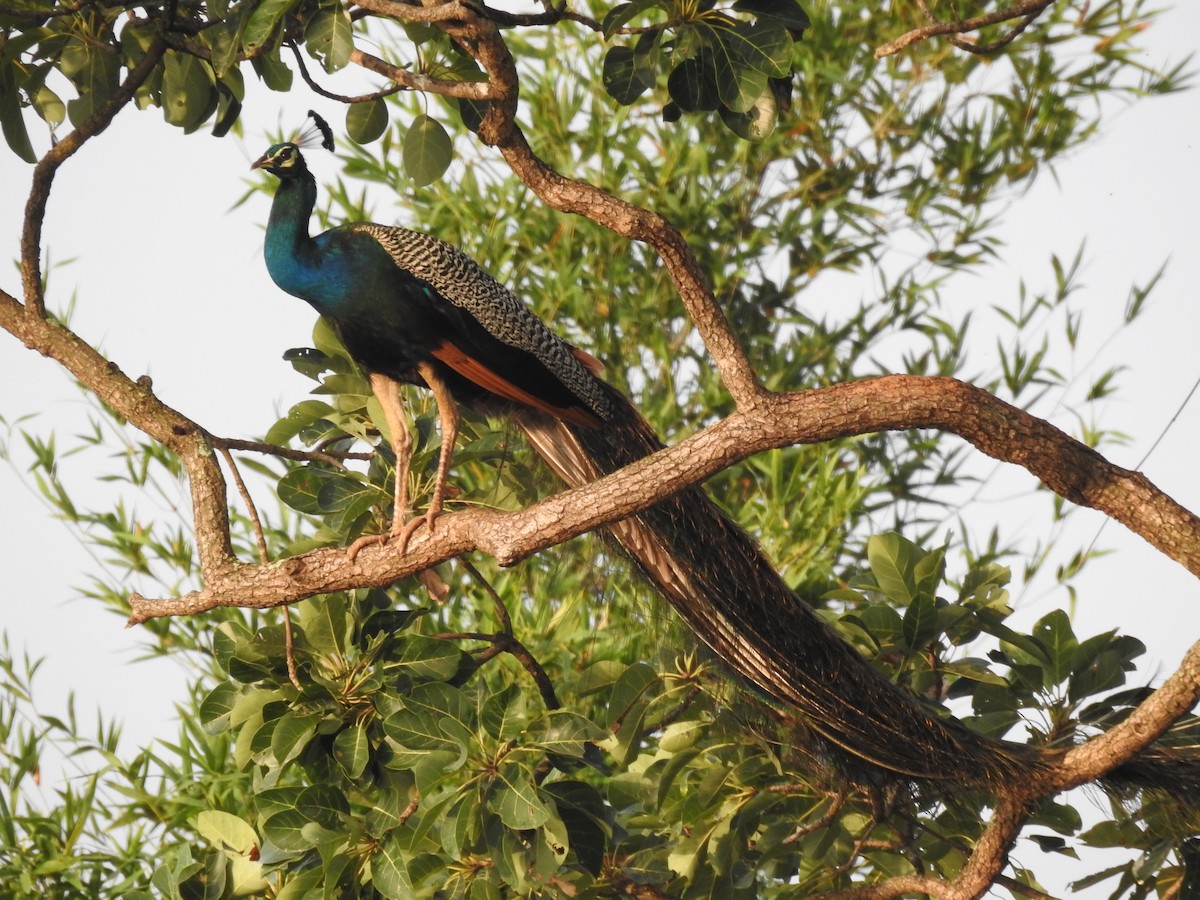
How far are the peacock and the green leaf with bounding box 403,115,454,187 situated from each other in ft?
1.16

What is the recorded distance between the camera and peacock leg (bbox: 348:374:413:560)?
2.63m

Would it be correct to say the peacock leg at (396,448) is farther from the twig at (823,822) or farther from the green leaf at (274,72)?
the twig at (823,822)

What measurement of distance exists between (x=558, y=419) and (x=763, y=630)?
0.65 m

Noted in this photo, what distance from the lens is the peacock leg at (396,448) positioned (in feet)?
8.62

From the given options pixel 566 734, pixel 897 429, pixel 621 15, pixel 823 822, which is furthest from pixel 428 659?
pixel 621 15

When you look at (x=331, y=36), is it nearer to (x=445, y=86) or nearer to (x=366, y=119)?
(x=445, y=86)

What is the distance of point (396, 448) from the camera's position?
8.85 ft

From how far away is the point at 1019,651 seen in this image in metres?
2.41

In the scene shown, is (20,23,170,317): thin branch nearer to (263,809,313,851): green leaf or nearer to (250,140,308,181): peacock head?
(250,140,308,181): peacock head

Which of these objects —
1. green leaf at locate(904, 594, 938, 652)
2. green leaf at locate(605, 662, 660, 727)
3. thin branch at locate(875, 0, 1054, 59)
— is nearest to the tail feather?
green leaf at locate(904, 594, 938, 652)

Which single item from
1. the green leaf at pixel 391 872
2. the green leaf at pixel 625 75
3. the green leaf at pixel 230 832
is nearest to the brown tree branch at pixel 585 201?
the green leaf at pixel 625 75

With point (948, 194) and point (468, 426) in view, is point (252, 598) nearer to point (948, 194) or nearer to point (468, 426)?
point (468, 426)

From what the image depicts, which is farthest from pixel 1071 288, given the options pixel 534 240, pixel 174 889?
pixel 174 889

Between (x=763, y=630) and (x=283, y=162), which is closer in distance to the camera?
(x=763, y=630)
